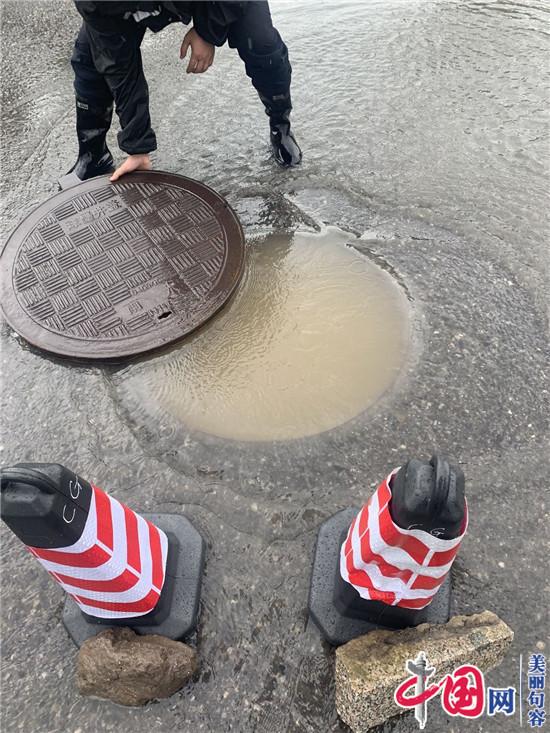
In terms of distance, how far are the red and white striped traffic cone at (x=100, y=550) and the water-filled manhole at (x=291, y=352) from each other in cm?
61

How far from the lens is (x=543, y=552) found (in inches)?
79.0

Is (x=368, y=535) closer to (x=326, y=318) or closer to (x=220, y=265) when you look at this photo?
A: (x=326, y=318)

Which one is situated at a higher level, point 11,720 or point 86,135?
point 86,135

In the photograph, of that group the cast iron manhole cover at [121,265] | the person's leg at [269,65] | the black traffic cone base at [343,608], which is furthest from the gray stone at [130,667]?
the person's leg at [269,65]

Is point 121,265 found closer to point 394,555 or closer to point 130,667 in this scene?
point 130,667

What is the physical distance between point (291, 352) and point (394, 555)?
4.50ft

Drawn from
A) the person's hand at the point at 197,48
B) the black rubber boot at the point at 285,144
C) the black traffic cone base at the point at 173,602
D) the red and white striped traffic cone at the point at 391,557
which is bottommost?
the black traffic cone base at the point at 173,602

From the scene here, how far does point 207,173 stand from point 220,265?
962 mm

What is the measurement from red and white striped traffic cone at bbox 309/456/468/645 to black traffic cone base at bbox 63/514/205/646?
0.43m

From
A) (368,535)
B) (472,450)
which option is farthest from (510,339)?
(368,535)

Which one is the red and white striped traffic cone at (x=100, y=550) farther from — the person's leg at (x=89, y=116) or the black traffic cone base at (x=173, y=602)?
the person's leg at (x=89, y=116)

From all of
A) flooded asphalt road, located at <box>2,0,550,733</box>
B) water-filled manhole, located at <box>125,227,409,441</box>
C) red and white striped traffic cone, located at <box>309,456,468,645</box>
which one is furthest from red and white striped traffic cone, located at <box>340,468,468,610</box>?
water-filled manhole, located at <box>125,227,409,441</box>

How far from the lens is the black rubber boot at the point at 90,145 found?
3340 millimetres

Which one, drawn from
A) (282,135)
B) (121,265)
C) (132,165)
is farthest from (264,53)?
(121,265)
